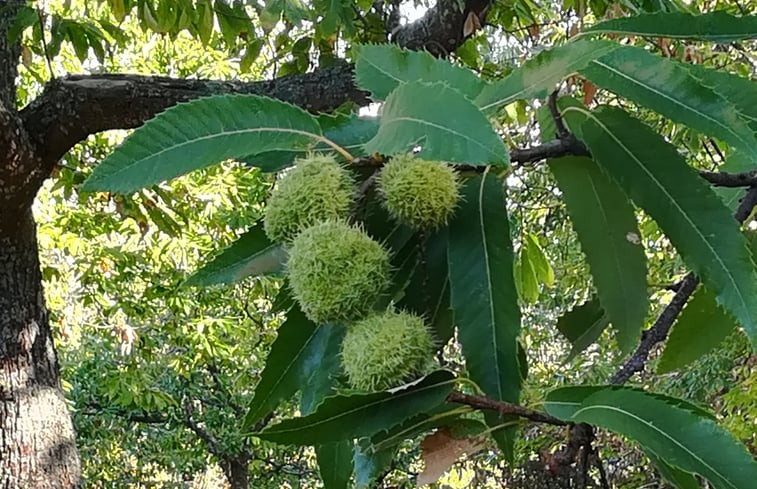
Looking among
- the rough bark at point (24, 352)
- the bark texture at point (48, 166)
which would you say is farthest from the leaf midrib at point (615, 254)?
the rough bark at point (24, 352)

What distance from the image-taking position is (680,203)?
2.03 feet

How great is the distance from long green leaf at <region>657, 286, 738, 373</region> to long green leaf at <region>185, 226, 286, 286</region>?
45cm

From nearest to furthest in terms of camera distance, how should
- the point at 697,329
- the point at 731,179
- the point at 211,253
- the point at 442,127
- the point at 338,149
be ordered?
1. the point at 442,127
2. the point at 338,149
3. the point at 731,179
4. the point at 697,329
5. the point at 211,253

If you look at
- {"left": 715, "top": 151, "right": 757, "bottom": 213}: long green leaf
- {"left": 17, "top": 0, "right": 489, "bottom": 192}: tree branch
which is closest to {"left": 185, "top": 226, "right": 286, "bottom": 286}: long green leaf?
{"left": 715, "top": 151, "right": 757, "bottom": 213}: long green leaf

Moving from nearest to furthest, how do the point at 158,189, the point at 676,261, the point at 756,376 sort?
1. the point at 756,376
2. the point at 676,261
3. the point at 158,189

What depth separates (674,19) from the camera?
2.03ft

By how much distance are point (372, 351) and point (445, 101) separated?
0.16 m

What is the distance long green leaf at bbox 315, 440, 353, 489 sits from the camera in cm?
67

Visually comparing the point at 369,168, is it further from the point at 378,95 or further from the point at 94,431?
the point at 94,431

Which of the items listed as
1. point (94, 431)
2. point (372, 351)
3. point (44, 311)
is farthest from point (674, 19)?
point (94, 431)

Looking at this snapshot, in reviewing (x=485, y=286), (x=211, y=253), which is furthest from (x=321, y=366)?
(x=211, y=253)

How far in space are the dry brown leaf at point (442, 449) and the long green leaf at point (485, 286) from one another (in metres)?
0.03

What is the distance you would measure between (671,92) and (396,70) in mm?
209

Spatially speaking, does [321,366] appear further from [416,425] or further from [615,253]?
[615,253]
